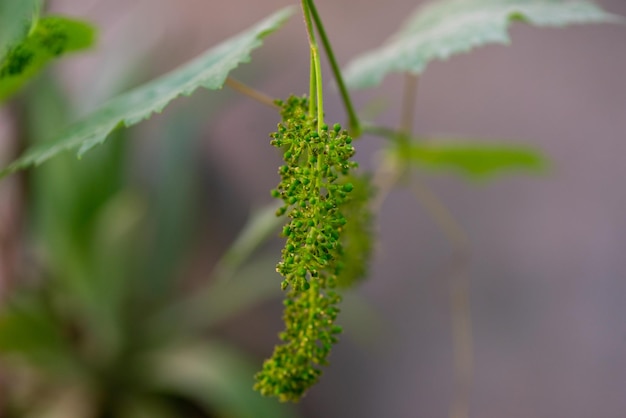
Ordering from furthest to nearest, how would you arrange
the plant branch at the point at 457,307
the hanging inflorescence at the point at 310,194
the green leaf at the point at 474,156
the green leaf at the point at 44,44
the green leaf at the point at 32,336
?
the plant branch at the point at 457,307 → the green leaf at the point at 32,336 → the green leaf at the point at 474,156 → the green leaf at the point at 44,44 → the hanging inflorescence at the point at 310,194

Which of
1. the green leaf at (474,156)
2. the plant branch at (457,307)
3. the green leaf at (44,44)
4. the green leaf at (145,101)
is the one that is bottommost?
the plant branch at (457,307)

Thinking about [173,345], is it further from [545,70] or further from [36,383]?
[545,70]

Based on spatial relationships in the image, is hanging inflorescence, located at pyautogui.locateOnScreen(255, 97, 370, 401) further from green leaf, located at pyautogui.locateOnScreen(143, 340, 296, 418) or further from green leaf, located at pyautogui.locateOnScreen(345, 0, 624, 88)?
green leaf, located at pyautogui.locateOnScreen(143, 340, 296, 418)

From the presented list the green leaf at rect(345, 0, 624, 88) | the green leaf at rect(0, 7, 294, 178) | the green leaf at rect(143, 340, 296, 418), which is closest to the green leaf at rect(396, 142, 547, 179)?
the green leaf at rect(345, 0, 624, 88)

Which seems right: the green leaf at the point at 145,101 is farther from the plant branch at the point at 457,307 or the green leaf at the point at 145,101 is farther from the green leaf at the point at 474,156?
the plant branch at the point at 457,307

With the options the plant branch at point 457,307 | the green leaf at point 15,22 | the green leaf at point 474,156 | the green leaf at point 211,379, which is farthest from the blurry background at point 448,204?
the green leaf at point 15,22
